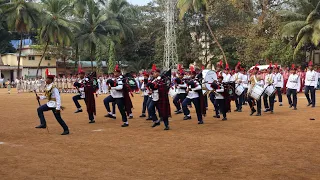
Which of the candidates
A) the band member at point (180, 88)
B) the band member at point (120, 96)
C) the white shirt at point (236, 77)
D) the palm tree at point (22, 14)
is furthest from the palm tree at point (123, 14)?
the band member at point (120, 96)

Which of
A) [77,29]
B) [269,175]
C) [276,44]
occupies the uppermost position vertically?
[77,29]

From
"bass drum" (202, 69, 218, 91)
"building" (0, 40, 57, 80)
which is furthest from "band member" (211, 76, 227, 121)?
"building" (0, 40, 57, 80)

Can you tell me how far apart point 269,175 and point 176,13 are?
42175 millimetres

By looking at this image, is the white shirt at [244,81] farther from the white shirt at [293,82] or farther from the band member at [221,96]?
the band member at [221,96]

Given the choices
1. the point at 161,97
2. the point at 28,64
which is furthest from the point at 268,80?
the point at 28,64

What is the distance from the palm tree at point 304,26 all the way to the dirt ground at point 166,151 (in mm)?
22152

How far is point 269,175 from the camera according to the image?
670 centimetres

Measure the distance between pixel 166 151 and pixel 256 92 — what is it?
7.17m

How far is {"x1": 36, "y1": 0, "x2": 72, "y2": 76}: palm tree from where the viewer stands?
1858 inches

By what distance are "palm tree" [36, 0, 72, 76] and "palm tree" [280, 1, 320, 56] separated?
946 inches

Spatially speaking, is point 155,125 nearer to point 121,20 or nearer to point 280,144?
point 280,144

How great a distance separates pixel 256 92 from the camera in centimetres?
1511

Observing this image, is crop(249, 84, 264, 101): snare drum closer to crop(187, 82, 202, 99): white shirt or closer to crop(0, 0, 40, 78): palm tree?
crop(187, 82, 202, 99): white shirt

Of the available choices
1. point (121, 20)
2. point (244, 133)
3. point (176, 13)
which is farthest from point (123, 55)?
point (244, 133)
